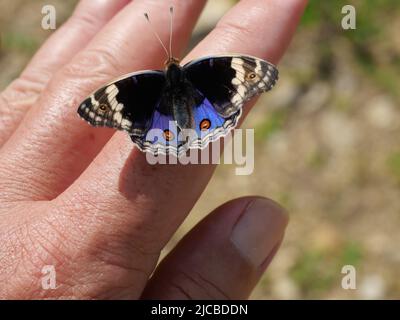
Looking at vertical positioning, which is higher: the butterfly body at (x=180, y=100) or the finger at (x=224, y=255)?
the butterfly body at (x=180, y=100)

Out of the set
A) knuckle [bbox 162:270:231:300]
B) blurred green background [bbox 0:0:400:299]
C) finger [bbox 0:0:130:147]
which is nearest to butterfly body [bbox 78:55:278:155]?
knuckle [bbox 162:270:231:300]

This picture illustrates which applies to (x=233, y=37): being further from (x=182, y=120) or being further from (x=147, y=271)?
(x=147, y=271)

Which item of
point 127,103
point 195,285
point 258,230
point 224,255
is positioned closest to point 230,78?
point 127,103

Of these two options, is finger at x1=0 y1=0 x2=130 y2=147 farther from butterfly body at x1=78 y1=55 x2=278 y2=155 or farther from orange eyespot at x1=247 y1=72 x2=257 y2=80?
orange eyespot at x1=247 y1=72 x2=257 y2=80

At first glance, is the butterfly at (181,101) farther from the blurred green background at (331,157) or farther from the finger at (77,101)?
the blurred green background at (331,157)

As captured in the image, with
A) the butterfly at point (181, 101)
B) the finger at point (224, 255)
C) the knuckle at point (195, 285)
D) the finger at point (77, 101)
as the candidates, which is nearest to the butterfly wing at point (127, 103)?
the butterfly at point (181, 101)
